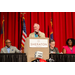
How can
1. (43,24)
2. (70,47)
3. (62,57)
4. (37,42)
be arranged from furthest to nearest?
1. (43,24)
2. (70,47)
3. (62,57)
4. (37,42)

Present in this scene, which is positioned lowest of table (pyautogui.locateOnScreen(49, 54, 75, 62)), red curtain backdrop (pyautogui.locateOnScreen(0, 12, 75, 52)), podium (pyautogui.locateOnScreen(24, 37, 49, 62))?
table (pyautogui.locateOnScreen(49, 54, 75, 62))

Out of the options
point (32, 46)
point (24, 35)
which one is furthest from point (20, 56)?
point (24, 35)

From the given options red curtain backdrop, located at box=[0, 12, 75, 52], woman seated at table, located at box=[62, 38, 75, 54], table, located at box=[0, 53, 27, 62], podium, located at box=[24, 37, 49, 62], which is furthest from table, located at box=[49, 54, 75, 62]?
red curtain backdrop, located at box=[0, 12, 75, 52]

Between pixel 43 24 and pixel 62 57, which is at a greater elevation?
pixel 43 24

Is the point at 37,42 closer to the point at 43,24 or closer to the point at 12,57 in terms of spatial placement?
the point at 12,57

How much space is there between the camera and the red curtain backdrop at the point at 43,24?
5.58m

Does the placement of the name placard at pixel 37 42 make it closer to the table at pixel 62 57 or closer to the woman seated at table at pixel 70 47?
the table at pixel 62 57

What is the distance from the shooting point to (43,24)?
18.6 feet

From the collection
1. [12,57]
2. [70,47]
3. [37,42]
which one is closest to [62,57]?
[37,42]

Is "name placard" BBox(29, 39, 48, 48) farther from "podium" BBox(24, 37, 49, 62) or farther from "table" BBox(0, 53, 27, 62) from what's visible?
"table" BBox(0, 53, 27, 62)

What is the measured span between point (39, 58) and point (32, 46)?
0.16 metres

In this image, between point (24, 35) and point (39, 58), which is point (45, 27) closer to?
point (24, 35)

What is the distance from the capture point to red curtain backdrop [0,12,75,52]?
5.58 m

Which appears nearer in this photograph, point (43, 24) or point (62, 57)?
point (62, 57)
